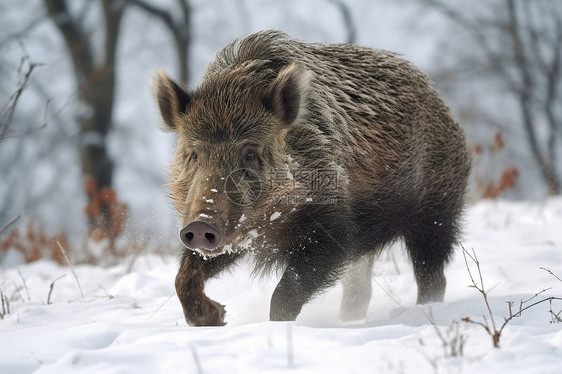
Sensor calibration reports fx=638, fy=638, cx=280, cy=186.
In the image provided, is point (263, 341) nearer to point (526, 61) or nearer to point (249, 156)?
point (249, 156)

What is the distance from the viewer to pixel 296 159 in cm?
385

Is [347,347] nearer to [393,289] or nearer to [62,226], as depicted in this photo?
[393,289]

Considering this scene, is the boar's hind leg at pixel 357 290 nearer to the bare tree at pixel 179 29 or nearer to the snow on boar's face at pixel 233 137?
the snow on boar's face at pixel 233 137

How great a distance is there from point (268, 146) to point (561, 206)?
25.6 ft

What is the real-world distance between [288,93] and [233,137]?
0.43 m

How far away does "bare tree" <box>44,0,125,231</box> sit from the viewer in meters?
12.1

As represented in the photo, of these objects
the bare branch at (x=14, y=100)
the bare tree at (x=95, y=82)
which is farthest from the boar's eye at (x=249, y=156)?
the bare tree at (x=95, y=82)

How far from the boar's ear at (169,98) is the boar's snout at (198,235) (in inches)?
41.1

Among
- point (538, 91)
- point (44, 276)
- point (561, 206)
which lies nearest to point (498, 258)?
point (44, 276)

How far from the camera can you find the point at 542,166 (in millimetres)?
15211


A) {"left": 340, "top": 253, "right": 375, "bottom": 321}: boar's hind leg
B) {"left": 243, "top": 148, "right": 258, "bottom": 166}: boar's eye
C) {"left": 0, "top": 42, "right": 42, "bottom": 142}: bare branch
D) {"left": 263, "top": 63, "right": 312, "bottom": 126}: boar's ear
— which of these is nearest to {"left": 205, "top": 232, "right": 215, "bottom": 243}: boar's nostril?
{"left": 243, "top": 148, "right": 258, "bottom": 166}: boar's eye

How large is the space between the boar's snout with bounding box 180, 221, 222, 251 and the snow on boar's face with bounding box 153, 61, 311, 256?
13 centimetres

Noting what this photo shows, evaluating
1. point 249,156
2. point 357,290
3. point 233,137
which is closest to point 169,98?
point 233,137

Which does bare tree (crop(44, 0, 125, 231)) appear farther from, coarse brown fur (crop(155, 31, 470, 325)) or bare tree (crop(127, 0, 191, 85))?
coarse brown fur (crop(155, 31, 470, 325))
